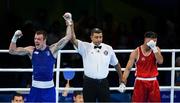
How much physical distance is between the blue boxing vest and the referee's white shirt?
49 cm

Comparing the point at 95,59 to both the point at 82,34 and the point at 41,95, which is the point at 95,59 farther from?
the point at 82,34

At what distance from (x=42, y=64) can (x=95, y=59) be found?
2.35 feet

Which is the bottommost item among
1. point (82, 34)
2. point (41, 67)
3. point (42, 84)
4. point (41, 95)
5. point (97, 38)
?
point (41, 95)

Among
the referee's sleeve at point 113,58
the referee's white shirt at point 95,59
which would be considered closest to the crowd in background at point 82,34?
the referee's sleeve at point 113,58

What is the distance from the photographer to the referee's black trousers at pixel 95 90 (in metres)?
7.48

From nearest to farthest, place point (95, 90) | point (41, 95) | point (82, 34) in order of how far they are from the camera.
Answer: point (41, 95) < point (95, 90) < point (82, 34)

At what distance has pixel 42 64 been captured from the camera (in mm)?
7375

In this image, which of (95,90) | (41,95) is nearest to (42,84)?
(41,95)

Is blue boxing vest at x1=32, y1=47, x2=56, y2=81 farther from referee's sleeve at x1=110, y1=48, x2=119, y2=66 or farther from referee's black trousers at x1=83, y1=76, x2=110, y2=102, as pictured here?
referee's sleeve at x1=110, y1=48, x2=119, y2=66

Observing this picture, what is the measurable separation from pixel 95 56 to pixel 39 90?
88 cm

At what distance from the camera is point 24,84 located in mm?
9227

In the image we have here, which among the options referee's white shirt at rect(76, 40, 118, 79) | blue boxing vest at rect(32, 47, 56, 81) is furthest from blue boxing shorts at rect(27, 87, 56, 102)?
referee's white shirt at rect(76, 40, 118, 79)

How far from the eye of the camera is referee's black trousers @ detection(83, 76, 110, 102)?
295 inches

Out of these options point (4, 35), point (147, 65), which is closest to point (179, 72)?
point (147, 65)
